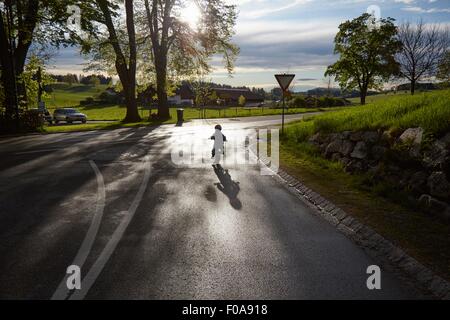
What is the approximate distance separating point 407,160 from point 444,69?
1564 inches

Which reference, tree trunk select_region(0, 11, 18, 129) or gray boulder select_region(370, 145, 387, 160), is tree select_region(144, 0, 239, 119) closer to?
tree trunk select_region(0, 11, 18, 129)

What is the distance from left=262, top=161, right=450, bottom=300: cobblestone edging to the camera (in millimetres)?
4117

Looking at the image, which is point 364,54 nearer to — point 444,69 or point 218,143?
point 444,69

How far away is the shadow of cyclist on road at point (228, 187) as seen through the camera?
756 cm

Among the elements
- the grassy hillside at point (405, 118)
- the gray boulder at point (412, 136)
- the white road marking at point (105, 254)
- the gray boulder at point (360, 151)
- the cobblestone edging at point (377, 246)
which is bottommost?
the cobblestone edging at point (377, 246)

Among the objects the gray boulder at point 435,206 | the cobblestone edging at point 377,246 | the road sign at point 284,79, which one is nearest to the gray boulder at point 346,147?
the cobblestone edging at point 377,246

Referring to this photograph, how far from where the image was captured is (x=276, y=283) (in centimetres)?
413

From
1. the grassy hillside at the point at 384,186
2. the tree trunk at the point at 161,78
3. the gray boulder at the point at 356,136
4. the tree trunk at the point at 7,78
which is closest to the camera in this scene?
the grassy hillside at the point at 384,186

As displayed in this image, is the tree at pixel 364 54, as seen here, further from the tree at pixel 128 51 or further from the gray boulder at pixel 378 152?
the gray boulder at pixel 378 152

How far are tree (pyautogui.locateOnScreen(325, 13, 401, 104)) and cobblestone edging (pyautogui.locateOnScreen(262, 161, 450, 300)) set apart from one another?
148ft

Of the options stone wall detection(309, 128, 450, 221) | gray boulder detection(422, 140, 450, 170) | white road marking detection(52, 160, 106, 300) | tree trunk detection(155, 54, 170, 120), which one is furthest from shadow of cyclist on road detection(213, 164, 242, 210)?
tree trunk detection(155, 54, 170, 120)

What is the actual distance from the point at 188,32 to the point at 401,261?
3136cm

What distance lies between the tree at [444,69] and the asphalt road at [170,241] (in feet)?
131

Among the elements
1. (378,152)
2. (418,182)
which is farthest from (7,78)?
(418,182)
